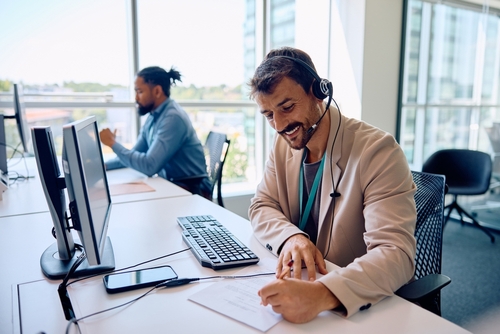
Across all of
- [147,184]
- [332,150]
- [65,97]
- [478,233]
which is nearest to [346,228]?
[332,150]

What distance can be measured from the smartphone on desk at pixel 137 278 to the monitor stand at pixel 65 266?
0.21ft

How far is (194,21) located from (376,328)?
3283 mm

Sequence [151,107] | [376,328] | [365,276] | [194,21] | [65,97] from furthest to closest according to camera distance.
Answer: [194,21], [65,97], [151,107], [365,276], [376,328]

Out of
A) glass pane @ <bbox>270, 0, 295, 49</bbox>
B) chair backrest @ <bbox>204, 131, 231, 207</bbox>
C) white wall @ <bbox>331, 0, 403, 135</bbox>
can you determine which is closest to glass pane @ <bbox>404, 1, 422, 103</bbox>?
white wall @ <bbox>331, 0, 403, 135</bbox>

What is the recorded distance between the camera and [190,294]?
92cm

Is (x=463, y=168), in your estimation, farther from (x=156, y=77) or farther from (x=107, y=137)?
(x=107, y=137)

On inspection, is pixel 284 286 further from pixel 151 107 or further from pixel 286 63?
pixel 151 107

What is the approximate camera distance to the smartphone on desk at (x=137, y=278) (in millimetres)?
938

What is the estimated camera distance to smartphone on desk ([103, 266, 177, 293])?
94 cm

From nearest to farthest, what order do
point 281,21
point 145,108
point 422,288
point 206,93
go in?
1. point 422,288
2. point 145,108
3. point 206,93
4. point 281,21

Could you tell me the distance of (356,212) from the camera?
47.2 inches

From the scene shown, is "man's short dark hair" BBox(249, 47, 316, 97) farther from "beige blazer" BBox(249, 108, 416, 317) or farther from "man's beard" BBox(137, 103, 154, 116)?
"man's beard" BBox(137, 103, 154, 116)

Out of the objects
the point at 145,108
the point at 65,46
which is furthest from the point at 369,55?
the point at 65,46

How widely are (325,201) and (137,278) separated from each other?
0.63 meters
